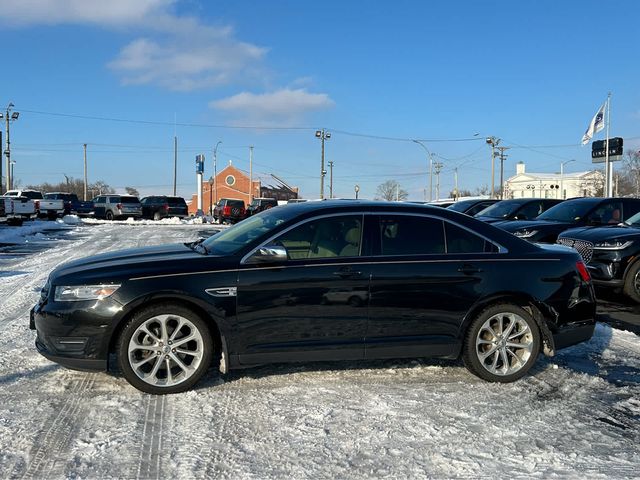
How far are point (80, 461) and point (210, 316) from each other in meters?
1.42

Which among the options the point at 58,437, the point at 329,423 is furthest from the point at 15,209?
the point at 329,423

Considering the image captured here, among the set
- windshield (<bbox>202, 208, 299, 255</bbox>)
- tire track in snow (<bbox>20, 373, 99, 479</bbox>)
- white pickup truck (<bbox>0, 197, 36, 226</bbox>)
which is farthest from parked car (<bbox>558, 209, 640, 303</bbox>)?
white pickup truck (<bbox>0, 197, 36, 226</bbox>)

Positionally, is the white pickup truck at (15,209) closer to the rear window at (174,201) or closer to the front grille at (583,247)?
the rear window at (174,201)

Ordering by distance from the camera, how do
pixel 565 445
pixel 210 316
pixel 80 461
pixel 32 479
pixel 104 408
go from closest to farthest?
pixel 32 479, pixel 80 461, pixel 565 445, pixel 104 408, pixel 210 316

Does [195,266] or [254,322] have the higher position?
[195,266]

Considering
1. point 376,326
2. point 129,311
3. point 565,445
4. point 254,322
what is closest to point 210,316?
point 254,322

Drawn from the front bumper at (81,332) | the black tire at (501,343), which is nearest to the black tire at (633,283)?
the black tire at (501,343)

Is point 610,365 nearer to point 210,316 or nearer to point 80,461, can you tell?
point 210,316

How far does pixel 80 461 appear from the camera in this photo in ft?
10.6

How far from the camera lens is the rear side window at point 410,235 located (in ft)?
15.6

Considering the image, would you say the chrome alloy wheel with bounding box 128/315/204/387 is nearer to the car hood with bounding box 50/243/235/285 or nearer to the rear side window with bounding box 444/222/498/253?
the car hood with bounding box 50/243/235/285

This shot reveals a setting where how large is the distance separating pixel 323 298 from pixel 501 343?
1678 mm

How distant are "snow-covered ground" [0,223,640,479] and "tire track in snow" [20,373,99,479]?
0.04ft

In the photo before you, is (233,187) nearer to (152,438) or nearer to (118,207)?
(118,207)
